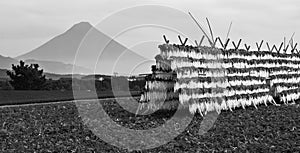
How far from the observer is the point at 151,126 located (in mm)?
10156

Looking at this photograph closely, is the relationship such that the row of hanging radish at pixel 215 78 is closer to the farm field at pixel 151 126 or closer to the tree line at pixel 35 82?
the farm field at pixel 151 126

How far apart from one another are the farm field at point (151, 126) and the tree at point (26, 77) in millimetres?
7484

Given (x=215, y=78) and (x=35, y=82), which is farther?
(x=35, y=82)

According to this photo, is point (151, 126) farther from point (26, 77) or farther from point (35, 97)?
point (26, 77)

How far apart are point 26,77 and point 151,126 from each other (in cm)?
1297

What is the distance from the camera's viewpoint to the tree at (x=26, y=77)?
816 inches

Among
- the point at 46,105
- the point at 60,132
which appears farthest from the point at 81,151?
the point at 46,105

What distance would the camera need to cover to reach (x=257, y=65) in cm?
1468

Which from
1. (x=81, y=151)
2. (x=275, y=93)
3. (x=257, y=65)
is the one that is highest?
(x=257, y=65)

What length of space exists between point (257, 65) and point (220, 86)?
2781mm

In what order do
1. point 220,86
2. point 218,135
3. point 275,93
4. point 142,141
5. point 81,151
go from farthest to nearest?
1. point 275,93
2. point 220,86
3. point 218,135
4. point 142,141
5. point 81,151

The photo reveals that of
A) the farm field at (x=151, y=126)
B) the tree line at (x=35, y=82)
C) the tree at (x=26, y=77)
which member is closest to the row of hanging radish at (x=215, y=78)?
the farm field at (x=151, y=126)

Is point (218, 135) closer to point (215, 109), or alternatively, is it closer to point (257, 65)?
point (215, 109)

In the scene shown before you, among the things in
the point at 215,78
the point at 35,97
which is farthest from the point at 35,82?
the point at 215,78
